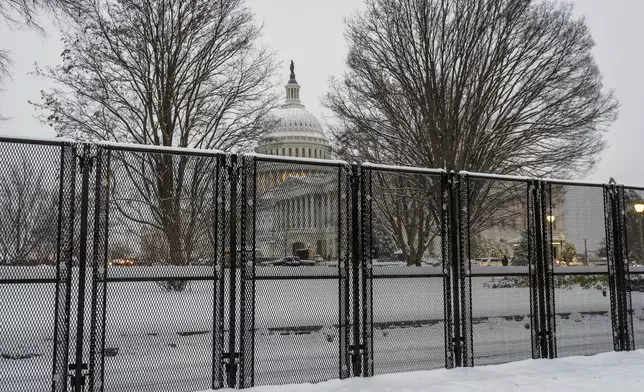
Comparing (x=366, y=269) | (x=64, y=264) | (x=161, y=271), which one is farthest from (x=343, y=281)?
(x=64, y=264)

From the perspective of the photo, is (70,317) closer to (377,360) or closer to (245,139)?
(377,360)

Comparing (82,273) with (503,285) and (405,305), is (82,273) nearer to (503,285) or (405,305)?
(405,305)

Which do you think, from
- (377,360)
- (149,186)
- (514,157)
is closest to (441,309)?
(377,360)

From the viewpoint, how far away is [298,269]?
809 centimetres

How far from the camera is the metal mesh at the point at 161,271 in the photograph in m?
7.23

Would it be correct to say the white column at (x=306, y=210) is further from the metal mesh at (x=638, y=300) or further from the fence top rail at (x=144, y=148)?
the metal mesh at (x=638, y=300)

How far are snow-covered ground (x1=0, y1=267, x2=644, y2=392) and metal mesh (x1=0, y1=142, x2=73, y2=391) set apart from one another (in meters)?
0.02

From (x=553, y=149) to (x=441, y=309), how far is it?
17.8 metres

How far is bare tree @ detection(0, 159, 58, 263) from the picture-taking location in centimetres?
680

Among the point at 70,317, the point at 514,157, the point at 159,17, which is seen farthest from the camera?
the point at 514,157

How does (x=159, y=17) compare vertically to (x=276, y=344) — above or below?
above

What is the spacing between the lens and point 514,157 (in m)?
25.8

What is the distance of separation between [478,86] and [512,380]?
1675 cm

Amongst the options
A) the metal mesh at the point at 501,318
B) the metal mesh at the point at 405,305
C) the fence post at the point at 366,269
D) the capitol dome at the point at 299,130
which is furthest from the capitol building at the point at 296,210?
the capitol dome at the point at 299,130
